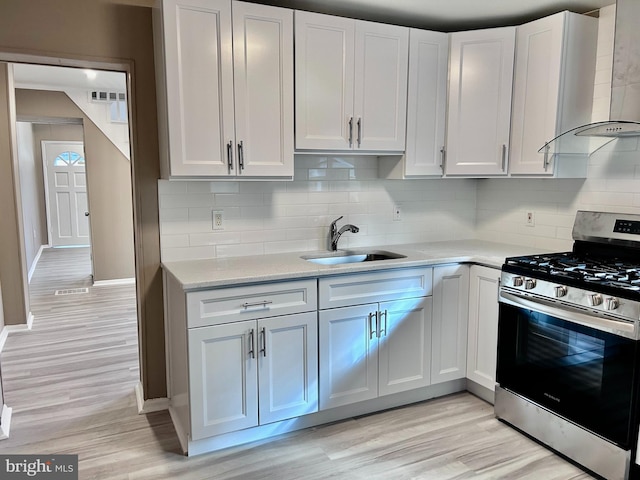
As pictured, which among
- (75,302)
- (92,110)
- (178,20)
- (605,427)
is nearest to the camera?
(605,427)

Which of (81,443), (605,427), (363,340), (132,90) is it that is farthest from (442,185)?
(81,443)

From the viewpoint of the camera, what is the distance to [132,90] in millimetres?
2678

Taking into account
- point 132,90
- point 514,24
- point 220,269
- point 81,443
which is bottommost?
point 81,443

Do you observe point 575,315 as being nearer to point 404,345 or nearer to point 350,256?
point 404,345

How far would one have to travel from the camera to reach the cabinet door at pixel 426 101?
3.01 meters

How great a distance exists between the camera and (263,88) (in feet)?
8.61

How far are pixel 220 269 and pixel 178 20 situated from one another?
→ 1.29 metres

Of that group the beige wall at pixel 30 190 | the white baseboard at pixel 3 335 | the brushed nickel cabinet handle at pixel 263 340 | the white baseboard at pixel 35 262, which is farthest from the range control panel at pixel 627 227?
the beige wall at pixel 30 190

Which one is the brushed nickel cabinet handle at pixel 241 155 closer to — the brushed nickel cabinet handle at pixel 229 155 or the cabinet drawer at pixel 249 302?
the brushed nickel cabinet handle at pixel 229 155

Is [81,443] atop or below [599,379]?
below

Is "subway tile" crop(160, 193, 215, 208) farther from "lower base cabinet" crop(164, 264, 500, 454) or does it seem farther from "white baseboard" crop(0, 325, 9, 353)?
"white baseboard" crop(0, 325, 9, 353)

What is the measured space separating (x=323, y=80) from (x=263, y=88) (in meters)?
0.37

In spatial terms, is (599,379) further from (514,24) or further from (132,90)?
(132,90)

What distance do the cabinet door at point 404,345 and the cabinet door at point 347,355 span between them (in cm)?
6
